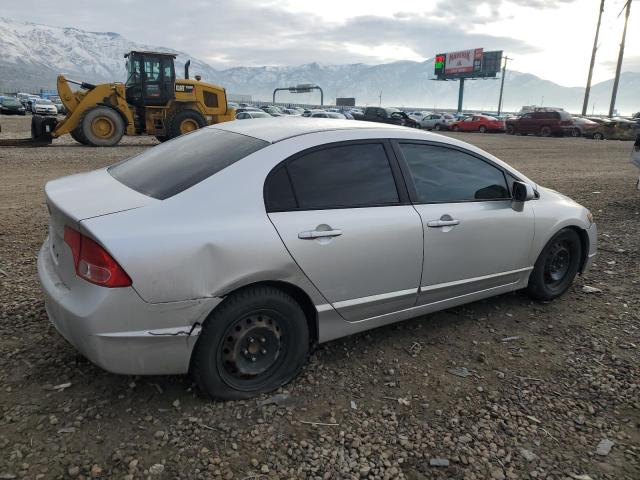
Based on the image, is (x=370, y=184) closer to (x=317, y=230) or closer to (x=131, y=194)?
(x=317, y=230)

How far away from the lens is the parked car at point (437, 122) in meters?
38.3

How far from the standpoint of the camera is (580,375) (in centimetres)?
320

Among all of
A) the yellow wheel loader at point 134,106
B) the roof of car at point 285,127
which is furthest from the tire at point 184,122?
the roof of car at point 285,127

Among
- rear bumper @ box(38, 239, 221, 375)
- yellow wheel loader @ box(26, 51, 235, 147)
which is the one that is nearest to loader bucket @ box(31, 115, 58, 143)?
yellow wheel loader @ box(26, 51, 235, 147)

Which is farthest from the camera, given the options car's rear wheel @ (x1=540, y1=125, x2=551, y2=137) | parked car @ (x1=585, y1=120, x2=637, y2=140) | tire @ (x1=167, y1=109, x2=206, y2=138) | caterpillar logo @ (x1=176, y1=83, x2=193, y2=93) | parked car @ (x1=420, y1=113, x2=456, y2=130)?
parked car @ (x1=420, y1=113, x2=456, y2=130)

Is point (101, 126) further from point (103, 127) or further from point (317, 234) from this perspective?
point (317, 234)

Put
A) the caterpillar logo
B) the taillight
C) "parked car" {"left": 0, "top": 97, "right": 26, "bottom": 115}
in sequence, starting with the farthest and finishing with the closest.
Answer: "parked car" {"left": 0, "top": 97, "right": 26, "bottom": 115}, the caterpillar logo, the taillight

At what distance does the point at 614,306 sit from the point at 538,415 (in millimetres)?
2030

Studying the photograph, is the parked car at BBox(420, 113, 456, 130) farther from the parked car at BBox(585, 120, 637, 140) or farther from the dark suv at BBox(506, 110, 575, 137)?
the parked car at BBox(585, 120, 637, 140)

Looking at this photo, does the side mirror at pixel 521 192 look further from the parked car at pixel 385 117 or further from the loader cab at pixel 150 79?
the parked car at pixel 385 117

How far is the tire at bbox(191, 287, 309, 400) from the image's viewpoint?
2.57 metres

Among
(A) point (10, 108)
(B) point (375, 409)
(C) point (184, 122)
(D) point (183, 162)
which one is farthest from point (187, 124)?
(A) point (10, 108)

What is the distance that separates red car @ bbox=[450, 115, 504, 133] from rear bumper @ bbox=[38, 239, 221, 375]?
3661 centimetres

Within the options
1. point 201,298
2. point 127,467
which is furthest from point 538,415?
point 127,467
